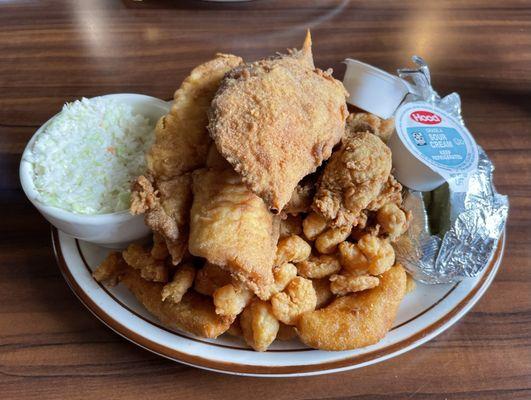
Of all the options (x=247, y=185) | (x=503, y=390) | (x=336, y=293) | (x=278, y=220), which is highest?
(x=247, y=185)

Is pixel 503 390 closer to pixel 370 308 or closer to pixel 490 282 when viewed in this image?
pixel 490 282

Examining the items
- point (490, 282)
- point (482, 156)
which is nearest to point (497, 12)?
point (482, 156)

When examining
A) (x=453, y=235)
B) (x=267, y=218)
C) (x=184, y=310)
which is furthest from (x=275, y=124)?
(x=453, y=235)

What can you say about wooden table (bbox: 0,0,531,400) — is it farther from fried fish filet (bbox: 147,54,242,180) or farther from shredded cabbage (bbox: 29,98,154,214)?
fried fish filet (bbox: 147,54,242,180)

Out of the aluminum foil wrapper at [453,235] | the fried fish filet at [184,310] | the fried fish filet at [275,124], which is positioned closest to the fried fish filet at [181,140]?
the fried fish filet at [275,124]

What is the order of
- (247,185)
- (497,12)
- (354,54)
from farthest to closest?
(497,12), (354,54), (247,185)

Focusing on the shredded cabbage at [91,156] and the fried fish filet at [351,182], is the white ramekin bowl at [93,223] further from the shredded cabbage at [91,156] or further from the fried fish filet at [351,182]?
the fried fish filet at [351,182]
